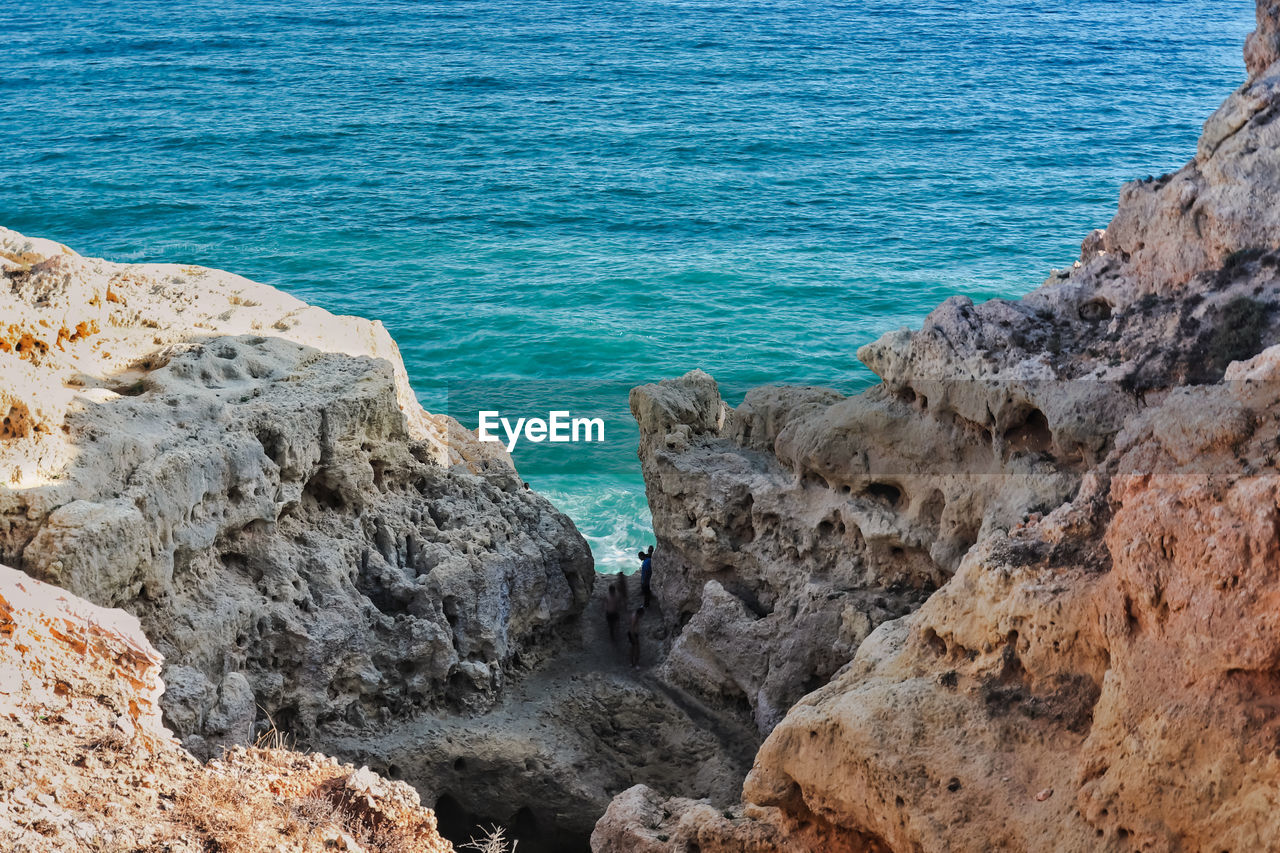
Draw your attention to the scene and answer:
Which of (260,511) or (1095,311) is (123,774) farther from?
(1095,311)

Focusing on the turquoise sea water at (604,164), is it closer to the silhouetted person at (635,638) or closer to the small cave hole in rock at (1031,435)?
the silhouetted person at (635,638)

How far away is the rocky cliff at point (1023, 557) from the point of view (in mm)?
5543

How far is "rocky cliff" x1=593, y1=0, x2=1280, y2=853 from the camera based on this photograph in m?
5.54

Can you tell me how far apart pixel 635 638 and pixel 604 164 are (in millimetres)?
22420

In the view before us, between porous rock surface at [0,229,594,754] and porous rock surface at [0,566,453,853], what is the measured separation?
1.92ft

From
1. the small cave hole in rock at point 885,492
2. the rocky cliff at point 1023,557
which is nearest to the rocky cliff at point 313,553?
the rocky cliff at point 1023,557

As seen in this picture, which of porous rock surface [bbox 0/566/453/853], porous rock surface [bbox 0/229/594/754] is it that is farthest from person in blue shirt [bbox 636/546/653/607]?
porous rock surface [bbox 0/566/453/853]

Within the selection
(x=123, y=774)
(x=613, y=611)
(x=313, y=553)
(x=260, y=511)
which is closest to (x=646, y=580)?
(x=613, y=611)

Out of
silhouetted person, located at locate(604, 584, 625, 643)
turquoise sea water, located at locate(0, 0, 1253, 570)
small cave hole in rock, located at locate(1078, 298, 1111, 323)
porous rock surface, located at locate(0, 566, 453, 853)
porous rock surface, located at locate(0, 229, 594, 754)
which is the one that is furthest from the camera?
turquoise sea water, located at locate(0, 0, 1253, 570)

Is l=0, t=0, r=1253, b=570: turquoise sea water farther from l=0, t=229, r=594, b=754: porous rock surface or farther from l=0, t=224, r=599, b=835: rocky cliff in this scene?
l=0, t=229, r=594, b=754: porous rock surface

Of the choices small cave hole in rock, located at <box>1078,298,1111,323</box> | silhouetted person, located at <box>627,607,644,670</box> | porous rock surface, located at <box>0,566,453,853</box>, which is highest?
small cave hole in rock, located at <box>1078,298,1111,323</box>

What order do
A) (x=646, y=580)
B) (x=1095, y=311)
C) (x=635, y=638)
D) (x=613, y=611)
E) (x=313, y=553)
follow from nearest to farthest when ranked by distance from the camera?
(x=1095, y=311) → (x=313, y=553) → (x=635, y=638) → (x=613, y=611) → (x=646, y=580)

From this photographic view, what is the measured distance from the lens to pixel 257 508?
10.3 metres

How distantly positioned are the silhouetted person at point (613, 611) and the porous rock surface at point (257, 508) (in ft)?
1.59
